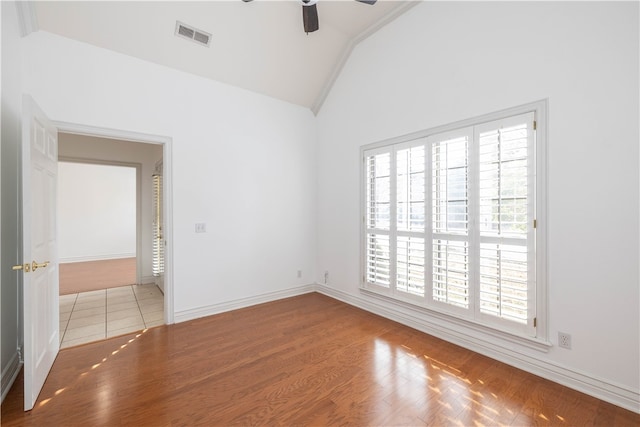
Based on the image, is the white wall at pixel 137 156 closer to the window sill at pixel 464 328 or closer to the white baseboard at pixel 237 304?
the white baseboard at pixel 237 304

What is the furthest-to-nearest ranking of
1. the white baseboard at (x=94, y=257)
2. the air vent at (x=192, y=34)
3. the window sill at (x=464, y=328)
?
the white baseboard at (x=94, y=257) < the air vent at (x=192, y=34) < the window sill at (x=464, y=328)

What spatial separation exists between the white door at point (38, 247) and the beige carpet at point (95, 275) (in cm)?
277

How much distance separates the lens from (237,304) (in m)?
3.81

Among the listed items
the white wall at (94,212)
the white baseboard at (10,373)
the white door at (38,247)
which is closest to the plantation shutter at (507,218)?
the white door at (38,247)

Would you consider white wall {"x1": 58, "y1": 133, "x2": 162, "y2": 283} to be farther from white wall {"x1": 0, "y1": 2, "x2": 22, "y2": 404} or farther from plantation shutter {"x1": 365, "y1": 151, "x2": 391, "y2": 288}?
plantation shutter {"x1": 365, "y1": 151, "x2": 391, "y2": 288}

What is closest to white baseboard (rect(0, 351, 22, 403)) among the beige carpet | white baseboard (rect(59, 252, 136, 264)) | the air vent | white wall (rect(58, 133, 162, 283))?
the beige carpet

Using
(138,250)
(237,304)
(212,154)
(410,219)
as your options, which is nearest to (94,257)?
(138,250)

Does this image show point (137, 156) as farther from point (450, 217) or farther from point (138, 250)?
point (450, 217)

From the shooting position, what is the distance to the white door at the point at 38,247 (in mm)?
1840

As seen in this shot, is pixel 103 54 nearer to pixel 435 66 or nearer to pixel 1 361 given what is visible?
pixel 1 361

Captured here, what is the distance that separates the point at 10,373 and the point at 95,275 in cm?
433

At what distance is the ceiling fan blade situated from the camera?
8.99 feet

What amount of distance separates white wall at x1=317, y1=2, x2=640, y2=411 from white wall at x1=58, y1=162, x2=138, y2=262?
26.1 feet

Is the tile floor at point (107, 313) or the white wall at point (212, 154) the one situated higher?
the white wall at point (212, 154)
